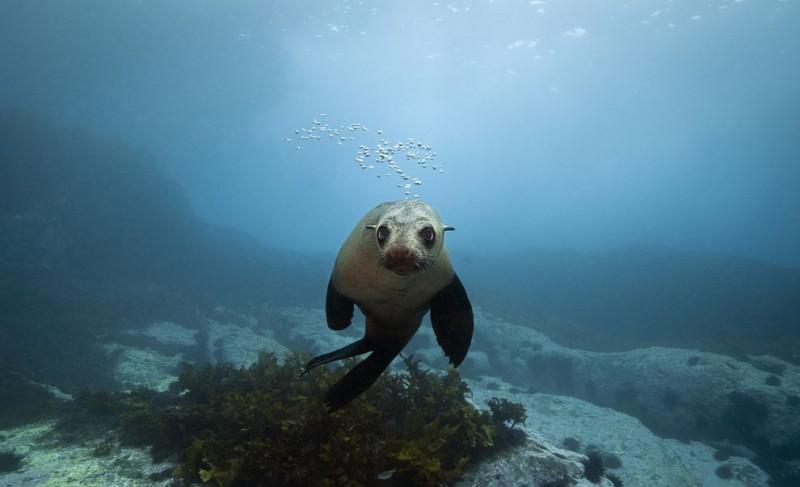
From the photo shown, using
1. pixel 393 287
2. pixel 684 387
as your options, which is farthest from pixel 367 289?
pixel 684 387

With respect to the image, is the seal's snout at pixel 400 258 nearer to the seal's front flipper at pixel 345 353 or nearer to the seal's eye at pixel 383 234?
the seal's eye at pixel 383 234

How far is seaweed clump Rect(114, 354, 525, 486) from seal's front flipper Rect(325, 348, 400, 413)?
1326mm

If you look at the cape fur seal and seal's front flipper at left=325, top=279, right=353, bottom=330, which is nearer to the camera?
the cape fur seal

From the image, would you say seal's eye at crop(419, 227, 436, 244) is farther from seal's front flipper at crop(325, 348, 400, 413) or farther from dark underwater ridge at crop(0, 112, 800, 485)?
dark underwater ridge at crop(0, 112, 800, 485)

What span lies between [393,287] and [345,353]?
4.28 feet

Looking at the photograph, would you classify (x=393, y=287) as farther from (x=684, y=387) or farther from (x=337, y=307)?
(x=684, y=387)

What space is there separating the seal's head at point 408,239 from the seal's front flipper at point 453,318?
1.88 ft

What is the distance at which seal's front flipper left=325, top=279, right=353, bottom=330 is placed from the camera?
3.01 meters

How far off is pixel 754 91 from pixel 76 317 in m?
81.4

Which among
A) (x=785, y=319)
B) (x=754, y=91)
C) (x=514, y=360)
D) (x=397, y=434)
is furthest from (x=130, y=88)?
(x=754, y=91)

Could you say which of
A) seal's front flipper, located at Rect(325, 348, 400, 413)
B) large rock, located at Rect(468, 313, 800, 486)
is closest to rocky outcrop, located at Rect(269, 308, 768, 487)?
large rock, located at Rect(468, 313, 800, 486)

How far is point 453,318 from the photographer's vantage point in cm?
300

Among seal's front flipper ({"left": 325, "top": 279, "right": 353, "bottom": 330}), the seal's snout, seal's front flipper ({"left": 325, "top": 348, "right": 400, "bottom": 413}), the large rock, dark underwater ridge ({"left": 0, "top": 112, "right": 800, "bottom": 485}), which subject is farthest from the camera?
the large rock

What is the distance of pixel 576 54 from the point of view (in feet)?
153
